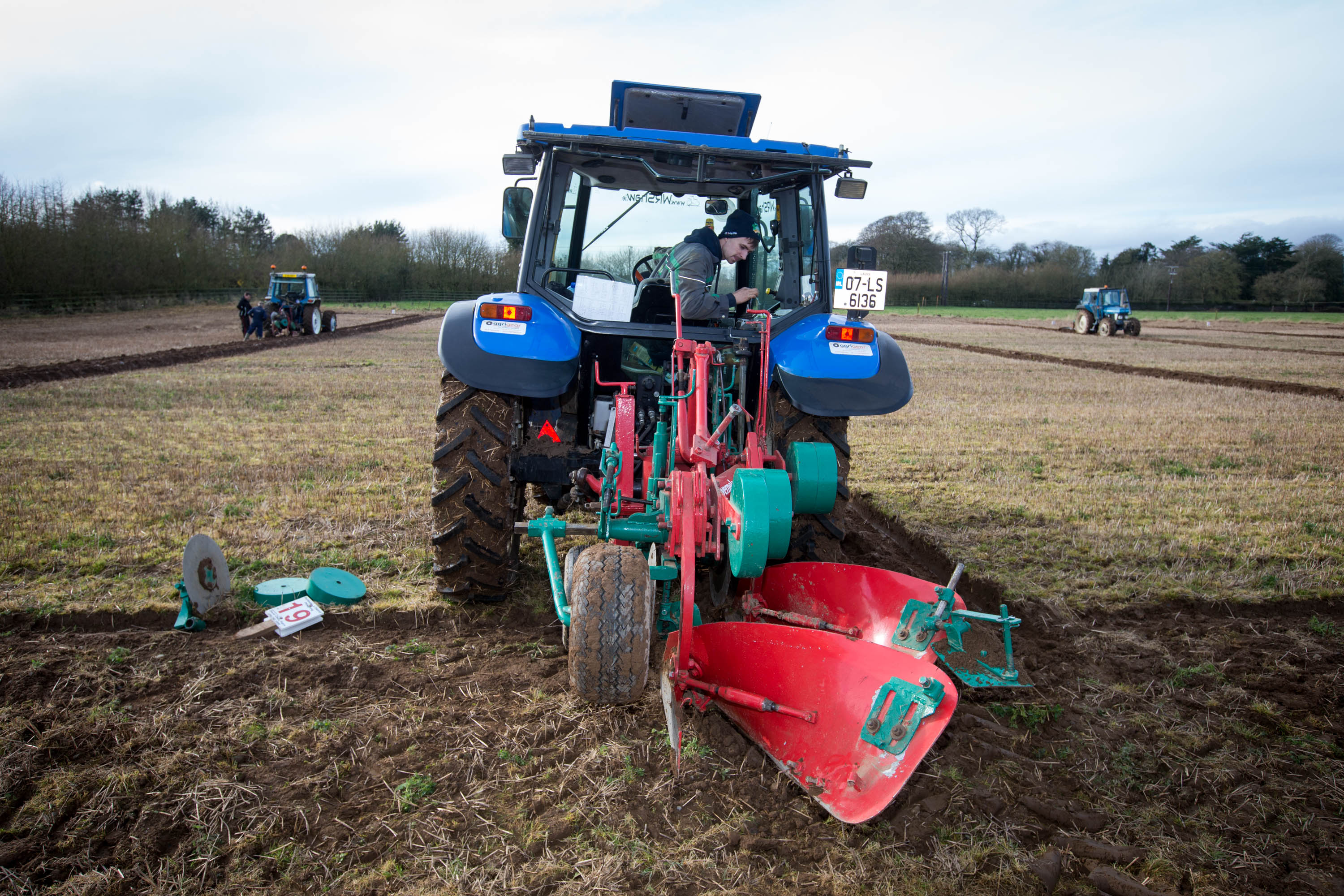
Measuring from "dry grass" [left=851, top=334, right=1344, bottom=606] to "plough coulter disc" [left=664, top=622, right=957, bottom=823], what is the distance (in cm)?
196

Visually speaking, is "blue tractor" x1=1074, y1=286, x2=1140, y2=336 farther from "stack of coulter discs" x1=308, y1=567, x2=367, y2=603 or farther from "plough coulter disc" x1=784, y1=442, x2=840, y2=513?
"stack of coulter discs" x1=308, y1=567, x2=367, y2=603

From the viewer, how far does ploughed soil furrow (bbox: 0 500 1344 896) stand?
79.7 inches

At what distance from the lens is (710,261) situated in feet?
11.4

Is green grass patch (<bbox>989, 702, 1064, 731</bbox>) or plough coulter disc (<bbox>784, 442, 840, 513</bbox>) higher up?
plough coulter disc (<bbox>784, 442, 840, 513</bbox>)

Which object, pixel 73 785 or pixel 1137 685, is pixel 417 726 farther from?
pixel 1137 685

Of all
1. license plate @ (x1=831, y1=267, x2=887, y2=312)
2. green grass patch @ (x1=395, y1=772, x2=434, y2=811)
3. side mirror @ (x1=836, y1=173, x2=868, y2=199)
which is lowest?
green grass patch @ (x1=395, y1=772, x2=434, y2=811)

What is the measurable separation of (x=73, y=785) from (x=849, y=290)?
2961mm

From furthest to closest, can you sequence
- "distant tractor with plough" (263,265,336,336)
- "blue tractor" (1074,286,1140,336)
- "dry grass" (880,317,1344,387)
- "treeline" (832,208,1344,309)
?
"treeline" (832,208,1344,309) < "blue tractor" (1074,286,1140,336) < "distant tractor with plough" (263,265,336,336) < "dry grass" (880,317,1344,387)

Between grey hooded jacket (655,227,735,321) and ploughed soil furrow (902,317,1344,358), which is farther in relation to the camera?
ploughed soil furrow (902,317,1344,358)

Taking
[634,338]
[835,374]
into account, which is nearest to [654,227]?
[634,338]

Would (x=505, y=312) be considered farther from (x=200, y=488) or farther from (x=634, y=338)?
(x=200, y=488)

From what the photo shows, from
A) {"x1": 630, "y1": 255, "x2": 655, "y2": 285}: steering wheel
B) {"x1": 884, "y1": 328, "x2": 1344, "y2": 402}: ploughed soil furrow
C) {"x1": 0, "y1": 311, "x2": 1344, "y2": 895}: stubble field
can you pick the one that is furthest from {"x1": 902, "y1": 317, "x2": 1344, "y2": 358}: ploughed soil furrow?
{"x1": 630, "y1": 255, "x2": 655, "y2": 285}: steering wheel

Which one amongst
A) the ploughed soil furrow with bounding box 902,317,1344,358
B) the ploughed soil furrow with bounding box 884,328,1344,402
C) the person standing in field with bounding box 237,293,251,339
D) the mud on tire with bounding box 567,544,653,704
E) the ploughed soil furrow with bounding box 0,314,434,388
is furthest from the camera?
the person standing in field with bounding box 237,293,251,339

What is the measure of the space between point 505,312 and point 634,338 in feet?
1.97
